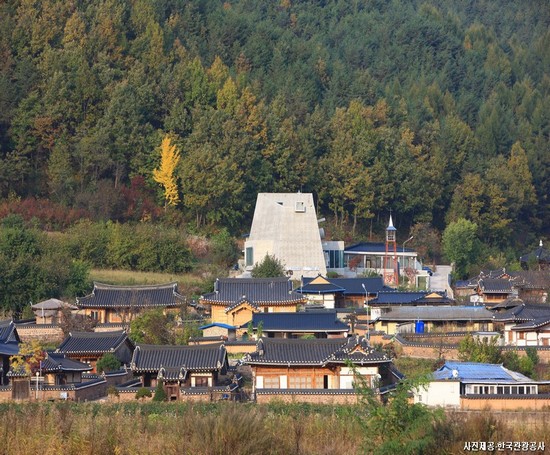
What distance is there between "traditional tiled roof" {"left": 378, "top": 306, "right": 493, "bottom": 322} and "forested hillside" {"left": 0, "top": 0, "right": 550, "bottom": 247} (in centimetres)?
1395

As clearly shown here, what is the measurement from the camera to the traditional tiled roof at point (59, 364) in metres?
27.7

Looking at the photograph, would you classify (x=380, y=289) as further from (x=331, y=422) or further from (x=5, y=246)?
(x=331, y=422)

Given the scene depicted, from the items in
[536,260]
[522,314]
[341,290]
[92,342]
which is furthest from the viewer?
[536,260]

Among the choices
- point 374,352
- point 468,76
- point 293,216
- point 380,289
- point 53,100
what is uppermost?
point 468,76

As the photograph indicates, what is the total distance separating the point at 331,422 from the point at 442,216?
1361 inches

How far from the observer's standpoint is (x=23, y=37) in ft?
168

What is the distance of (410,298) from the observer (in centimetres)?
3744

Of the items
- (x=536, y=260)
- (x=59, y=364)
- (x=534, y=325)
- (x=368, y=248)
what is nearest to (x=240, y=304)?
(x=59, y=364)

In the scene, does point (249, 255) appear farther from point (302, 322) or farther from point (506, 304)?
point (302, 322)

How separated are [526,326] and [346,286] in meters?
8.46

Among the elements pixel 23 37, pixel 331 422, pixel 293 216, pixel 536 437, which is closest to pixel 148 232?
pixel 293 216

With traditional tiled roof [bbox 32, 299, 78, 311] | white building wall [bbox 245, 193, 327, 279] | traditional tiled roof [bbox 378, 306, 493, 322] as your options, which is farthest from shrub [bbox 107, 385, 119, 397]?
white building wall [bbox 245, 193, 327, 279]

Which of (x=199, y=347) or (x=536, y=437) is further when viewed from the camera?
(x=199, y=347)

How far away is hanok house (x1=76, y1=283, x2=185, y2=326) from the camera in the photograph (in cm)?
3534
